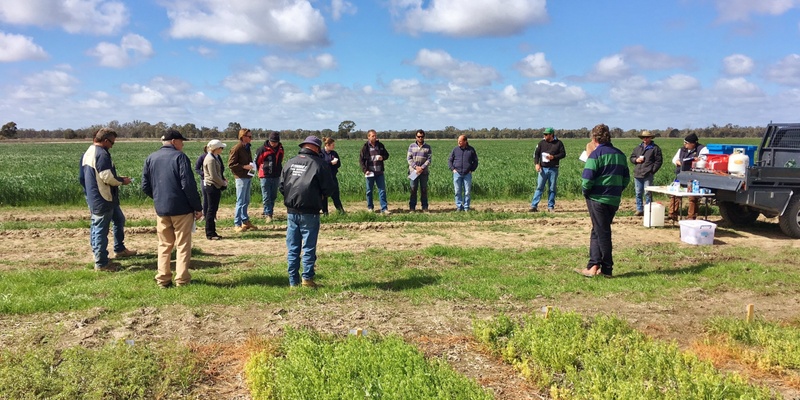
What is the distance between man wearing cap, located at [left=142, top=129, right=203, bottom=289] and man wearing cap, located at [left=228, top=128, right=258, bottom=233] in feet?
13.0

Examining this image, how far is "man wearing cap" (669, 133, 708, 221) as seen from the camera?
11.4 m

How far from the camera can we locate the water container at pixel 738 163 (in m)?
10.3

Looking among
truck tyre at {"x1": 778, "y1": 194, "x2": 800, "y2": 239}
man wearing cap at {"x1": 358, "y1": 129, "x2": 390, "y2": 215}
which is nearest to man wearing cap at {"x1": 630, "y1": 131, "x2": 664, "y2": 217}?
truck tyre at {"x1": 778, "y1": 194, "x2": 800, "y2": 239}

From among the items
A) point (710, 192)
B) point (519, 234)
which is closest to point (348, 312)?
point (519, 234)

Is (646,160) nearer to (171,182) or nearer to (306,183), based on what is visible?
(306,183)

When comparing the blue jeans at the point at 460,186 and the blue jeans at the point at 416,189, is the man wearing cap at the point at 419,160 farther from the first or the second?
the blue jeans at the point at 460,186

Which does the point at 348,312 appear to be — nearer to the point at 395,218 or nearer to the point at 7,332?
the point at 7,332

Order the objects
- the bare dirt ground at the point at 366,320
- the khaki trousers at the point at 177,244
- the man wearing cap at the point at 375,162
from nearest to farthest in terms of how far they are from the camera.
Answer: the bare dirt ground at the point at 366,320 → the khaki trousers at the point at 177,244 → the man wearing cap at the point at 375,162

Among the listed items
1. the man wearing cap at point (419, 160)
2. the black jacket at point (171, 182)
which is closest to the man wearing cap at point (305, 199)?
the black jacket at point (171, 182)

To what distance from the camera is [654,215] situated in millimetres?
11211

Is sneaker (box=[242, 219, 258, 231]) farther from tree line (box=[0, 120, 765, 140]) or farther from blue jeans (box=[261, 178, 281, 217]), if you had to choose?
tree line (box=[0, 120, 765, 140])

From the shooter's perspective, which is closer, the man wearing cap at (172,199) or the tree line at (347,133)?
the man wearing cap at (172,199)

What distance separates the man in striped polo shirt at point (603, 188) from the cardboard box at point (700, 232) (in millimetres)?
3040

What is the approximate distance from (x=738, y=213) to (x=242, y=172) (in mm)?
10573
